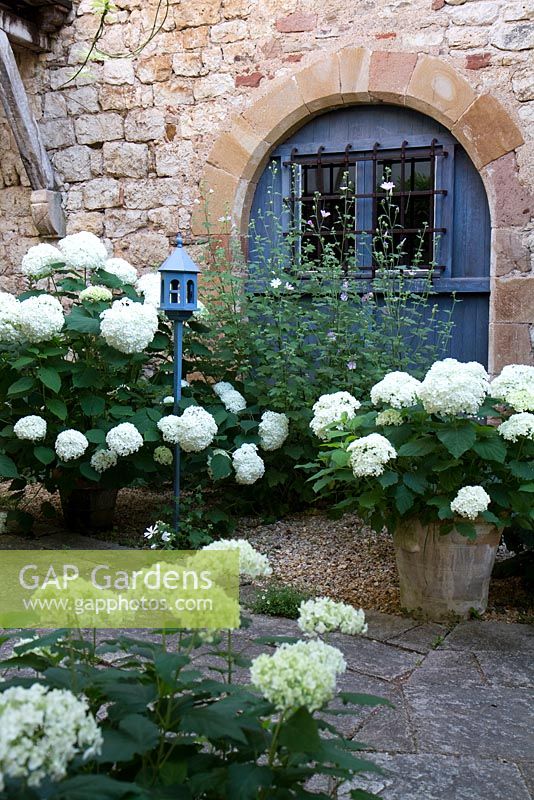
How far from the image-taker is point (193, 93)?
557 cm

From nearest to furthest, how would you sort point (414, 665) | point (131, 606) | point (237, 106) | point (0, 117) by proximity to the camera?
point (131, 606) → point (414, 665) → point (237, 106) → point (0, 117)

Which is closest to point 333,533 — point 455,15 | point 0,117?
point 455,15

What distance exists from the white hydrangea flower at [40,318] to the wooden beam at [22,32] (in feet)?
8.94

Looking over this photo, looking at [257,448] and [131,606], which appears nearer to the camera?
[131,606]

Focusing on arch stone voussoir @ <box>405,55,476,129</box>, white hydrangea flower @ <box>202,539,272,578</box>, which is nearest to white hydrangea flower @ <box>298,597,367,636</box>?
white hydrangea flower @ <box>202,539,272,578</box>

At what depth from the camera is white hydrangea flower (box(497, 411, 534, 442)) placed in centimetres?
279

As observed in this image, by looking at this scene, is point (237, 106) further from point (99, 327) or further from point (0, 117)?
point (99, 327)

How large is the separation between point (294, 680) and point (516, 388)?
204 centimetres

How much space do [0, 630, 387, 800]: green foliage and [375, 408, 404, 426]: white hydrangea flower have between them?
1680mm

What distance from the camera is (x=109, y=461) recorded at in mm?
3785

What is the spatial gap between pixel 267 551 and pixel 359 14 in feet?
10.4

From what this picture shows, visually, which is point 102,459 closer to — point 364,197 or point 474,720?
point 474,720

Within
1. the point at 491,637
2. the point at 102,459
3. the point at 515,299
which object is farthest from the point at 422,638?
the point at 515,299

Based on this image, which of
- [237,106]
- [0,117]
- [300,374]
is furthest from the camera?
[0,117]
